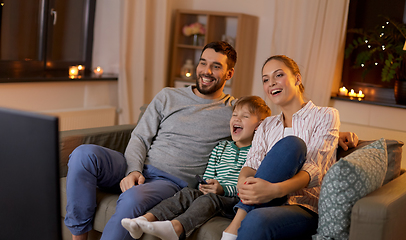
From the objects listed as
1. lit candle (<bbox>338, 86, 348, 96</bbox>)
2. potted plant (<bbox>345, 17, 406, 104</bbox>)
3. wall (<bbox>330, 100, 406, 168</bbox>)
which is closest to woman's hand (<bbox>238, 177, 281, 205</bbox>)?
wall (<bbox>330, 100, 406, 168</bbox>)

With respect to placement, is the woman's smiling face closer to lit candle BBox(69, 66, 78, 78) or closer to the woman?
the woman

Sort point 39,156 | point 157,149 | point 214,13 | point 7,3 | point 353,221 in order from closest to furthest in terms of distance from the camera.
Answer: point 39,156 → point 353,221 → point 157,149 → point 7,3 → point 214,13

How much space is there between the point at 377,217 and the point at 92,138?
4.62ft

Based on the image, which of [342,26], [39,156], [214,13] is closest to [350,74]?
[342,26]

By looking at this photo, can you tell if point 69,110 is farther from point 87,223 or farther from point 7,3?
point 87,223

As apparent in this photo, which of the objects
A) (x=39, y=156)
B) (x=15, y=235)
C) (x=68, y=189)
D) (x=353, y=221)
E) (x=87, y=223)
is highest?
(x=39, y=156)

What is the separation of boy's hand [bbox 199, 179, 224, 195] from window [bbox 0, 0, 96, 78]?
2.04 m

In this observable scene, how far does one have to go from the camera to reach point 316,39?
352cm

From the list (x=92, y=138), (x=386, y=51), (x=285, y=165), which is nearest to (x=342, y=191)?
(x=285, y=165)

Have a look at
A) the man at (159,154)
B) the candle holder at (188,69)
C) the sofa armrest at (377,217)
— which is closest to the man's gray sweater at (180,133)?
the man at (159,154)

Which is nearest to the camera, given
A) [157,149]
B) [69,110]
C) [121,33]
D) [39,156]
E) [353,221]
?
[39,156]

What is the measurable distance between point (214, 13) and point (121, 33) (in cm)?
93

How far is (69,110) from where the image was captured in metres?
3.34

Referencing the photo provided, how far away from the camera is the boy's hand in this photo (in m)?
1.76
